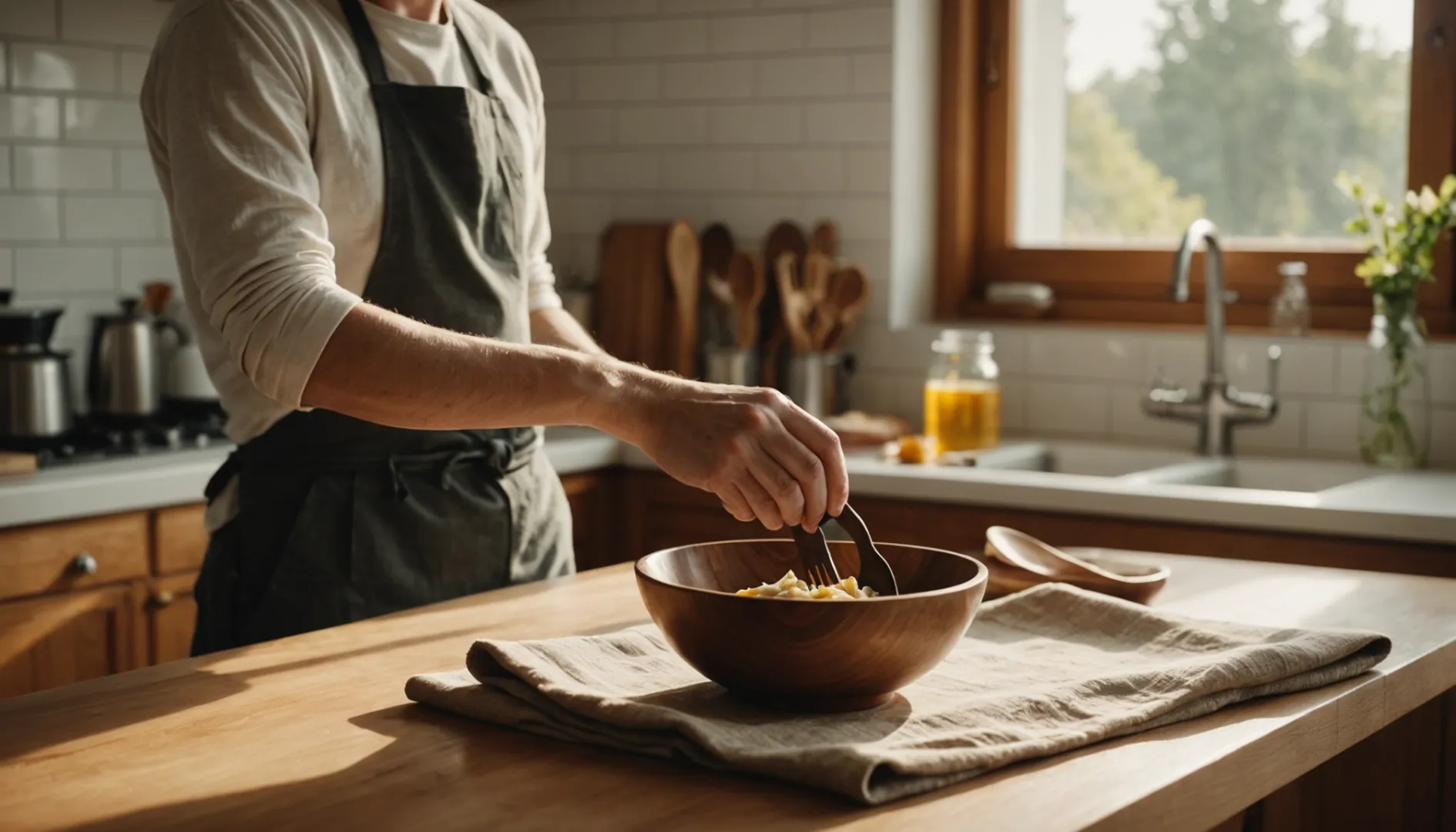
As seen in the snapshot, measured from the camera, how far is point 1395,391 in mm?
2934

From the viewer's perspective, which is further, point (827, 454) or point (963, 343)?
point (963, 343)

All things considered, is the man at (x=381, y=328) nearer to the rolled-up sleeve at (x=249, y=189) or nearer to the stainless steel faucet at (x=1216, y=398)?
the rolled-up sleeve at (x=249, y=189)

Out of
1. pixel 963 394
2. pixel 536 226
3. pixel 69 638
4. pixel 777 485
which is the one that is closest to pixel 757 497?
pixel 777 485

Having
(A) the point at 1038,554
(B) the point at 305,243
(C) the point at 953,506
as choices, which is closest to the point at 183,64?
(B) the point at 305,243

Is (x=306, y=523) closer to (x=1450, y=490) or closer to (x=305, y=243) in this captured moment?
(x=305, y=243)

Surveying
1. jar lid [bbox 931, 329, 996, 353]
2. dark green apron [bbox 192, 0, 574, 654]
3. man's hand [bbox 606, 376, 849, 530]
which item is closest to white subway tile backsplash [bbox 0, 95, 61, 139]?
dark green apron [bbox 192, 0, 574, 654]

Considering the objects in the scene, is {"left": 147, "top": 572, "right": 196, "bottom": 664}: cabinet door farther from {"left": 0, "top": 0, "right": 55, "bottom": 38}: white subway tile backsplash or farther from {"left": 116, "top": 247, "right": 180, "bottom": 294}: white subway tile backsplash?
{"left": 0, "top": 0, "right": 55, "bottom": 38}: white subway tile backsplash

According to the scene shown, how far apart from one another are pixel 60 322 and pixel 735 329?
4.43 ft

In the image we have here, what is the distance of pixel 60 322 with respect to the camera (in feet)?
10.7

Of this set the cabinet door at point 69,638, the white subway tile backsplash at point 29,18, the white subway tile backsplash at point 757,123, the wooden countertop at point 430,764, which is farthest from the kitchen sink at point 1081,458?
the white subway tile backsplash at point 29,18

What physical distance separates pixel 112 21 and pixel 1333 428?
2.47 metres

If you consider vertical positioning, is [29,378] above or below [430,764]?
above

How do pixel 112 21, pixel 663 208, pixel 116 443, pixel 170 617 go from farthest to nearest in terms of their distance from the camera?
pixel 663 208 < pixel 112 21 < pixel 116 443 < pixel 170 617

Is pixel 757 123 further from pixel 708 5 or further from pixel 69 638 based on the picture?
pixel 69 638
